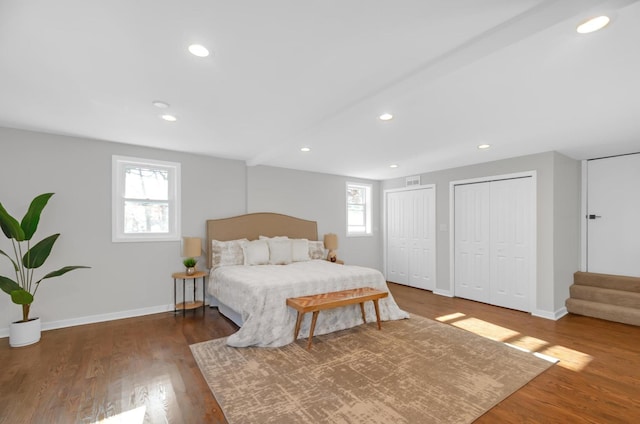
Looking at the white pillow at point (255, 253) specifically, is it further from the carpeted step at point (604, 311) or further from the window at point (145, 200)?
the carpeted step at point (604, 311)

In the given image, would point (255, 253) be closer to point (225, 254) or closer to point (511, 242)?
point (225, 254)

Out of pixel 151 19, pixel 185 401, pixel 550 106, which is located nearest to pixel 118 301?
pixel 185 401

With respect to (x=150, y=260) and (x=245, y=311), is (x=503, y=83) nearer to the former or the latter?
(x=245, y=311)

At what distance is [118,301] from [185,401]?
2.48 metres

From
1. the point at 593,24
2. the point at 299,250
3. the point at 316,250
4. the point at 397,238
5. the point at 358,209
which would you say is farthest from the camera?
the point at 358,209

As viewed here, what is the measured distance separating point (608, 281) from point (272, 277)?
190 inches

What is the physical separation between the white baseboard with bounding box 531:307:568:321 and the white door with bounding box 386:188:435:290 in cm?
170

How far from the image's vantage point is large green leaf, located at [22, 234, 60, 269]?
122 inches

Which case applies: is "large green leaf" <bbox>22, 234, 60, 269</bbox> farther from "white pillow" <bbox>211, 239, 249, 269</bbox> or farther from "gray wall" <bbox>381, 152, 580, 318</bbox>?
"gray wall" <bbox>381, 152, 580, 318</bbox>

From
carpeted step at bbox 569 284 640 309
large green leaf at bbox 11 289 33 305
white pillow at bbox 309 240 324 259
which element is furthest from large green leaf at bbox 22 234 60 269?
carpeted step at bbox 569 284 640 309

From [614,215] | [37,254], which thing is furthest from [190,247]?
[614,215]

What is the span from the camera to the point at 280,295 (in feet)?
10.3

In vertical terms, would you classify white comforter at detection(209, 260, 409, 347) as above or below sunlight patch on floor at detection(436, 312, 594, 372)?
above

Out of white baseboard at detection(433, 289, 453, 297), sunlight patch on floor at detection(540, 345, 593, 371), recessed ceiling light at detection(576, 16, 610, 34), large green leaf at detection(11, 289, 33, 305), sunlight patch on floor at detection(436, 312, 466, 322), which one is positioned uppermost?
recessed ceiling light at detection(576, 16, 610, 34)
